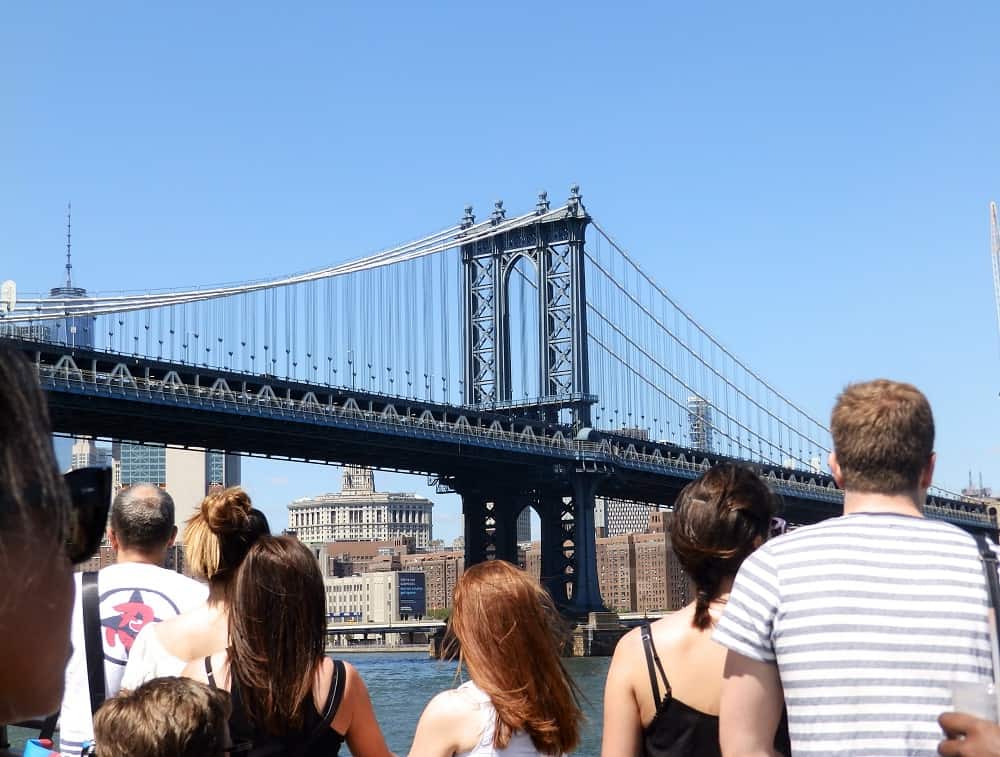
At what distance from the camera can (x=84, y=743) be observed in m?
3.48

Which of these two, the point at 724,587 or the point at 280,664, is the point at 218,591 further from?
the point at 724,587

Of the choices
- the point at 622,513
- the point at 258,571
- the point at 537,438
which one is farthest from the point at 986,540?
the point at 622,513

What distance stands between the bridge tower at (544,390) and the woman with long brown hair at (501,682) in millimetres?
42287

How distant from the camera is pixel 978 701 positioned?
6.73 feet

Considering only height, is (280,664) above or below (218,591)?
below

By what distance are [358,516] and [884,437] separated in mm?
188877

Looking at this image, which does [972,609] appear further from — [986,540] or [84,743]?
[84,743]

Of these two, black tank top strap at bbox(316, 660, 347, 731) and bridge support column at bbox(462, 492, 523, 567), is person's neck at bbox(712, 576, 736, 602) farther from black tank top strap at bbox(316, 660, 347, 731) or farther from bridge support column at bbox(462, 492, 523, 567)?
bridge support column at bbox(462, 492, 523, 567)

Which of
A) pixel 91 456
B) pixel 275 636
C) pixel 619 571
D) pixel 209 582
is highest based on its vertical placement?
pixel 91 456

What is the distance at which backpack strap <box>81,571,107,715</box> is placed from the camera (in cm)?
362

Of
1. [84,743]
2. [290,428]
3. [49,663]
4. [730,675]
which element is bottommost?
[84,743]

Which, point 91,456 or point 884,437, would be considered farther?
point 91,456

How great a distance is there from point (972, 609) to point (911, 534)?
0.16 meters

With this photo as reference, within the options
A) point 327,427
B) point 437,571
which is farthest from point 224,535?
point 437,571
